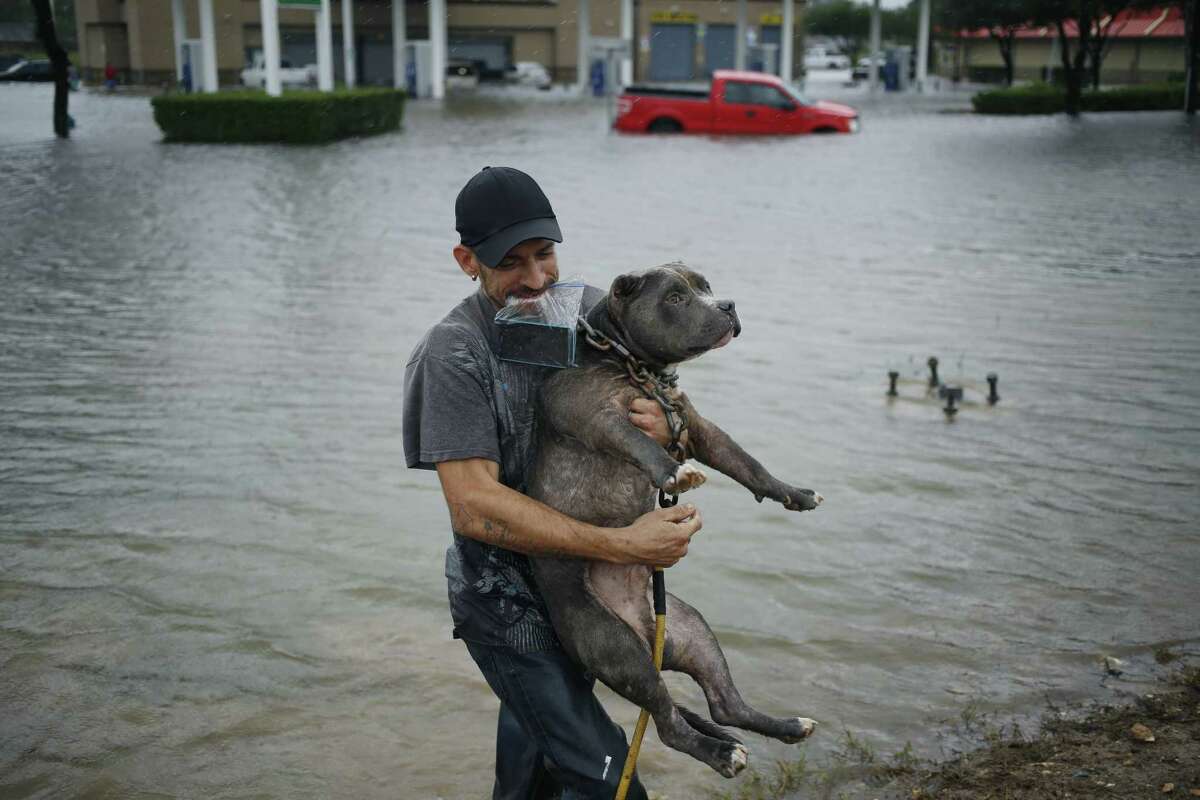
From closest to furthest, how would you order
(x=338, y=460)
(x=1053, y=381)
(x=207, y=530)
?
(x=207, y=530), (x=338, y=460), (x=1053, y=381)

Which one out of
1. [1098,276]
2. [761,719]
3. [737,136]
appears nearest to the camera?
[761,719]

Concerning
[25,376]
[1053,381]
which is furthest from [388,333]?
[1053,381]

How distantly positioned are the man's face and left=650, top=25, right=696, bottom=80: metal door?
224ft

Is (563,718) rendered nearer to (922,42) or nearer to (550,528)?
(550,528)

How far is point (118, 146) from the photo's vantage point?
1078 inches

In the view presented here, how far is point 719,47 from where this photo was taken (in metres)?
69.9

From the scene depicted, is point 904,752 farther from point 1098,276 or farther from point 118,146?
point 118,146

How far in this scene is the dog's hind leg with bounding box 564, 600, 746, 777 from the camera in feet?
9.99

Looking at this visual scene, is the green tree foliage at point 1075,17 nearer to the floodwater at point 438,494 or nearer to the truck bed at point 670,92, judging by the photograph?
the truck bed at point 670,92

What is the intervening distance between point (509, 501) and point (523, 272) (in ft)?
1.96

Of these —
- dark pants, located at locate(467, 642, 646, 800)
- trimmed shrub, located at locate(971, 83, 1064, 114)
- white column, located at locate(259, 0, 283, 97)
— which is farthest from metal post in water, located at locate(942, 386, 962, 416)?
trimmed shrub, located at locate(971, 83, 1064, 114)

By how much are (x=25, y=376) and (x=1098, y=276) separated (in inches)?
405

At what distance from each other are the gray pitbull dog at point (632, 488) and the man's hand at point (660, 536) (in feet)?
0.32

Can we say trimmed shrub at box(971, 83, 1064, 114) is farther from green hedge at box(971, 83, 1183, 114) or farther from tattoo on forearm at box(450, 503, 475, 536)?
tattoo on forearm at box(450, 503, 475, 536)
